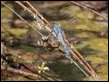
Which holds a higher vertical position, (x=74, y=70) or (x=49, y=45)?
(x=49, y=45)

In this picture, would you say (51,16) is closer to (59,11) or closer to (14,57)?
(59,11)

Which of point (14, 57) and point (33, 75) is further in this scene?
point (14, 57)

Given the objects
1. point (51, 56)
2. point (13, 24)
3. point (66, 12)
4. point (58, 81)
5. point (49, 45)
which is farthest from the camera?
point (66, 12)

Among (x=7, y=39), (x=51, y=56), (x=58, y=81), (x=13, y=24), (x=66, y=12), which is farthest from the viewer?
(x=66, y=12)

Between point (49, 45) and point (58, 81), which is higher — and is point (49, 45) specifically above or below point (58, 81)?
above

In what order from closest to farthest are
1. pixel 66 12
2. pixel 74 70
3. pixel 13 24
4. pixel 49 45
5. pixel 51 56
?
pixel 49 45, pixel 74 70, pixel 51 56, pixel 13 24, pixel 66 12

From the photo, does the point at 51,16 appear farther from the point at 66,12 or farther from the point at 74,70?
the point at 74,70

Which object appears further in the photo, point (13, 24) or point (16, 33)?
point (13, 24)

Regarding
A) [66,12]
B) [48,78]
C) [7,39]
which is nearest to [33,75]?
[48,78]

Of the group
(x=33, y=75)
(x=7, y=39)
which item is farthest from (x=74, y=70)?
(x=7, y=39)

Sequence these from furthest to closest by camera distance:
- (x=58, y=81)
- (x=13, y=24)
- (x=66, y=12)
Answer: (x=66, y=12) → (x=13, y=24) → (x=58, y=81)
